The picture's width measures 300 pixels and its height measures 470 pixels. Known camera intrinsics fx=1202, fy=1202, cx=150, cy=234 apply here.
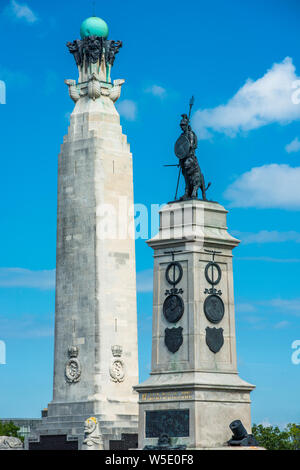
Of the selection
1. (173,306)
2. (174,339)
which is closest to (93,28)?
(173,306)

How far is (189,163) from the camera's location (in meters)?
57.2

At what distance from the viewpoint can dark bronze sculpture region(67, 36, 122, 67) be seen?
270 ft

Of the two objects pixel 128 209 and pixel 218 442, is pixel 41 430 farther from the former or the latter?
pixel 218 442

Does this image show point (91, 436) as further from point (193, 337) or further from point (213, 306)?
point (193, 337)

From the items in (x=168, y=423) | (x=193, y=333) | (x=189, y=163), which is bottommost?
(x=168, y=423)

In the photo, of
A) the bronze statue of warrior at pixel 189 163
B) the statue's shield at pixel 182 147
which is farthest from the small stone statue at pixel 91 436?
the statue's shield at pixel 182 147

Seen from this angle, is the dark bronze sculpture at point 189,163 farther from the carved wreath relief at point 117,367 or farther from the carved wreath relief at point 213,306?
the carved wreath relief at point 117,367

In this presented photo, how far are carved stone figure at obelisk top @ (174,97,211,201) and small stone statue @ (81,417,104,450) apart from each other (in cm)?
2006

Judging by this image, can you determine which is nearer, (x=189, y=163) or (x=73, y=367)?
(x=189, y=163)

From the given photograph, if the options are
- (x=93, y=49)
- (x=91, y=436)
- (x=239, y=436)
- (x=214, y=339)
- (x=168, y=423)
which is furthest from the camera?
(x=93, y=49)

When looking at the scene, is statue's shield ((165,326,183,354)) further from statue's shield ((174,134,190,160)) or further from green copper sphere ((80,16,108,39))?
green copper sphere ((80,16,108,39))

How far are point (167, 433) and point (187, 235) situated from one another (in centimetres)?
904

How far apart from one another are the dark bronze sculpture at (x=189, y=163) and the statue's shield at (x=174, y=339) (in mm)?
6328

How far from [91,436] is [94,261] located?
1256 cm
